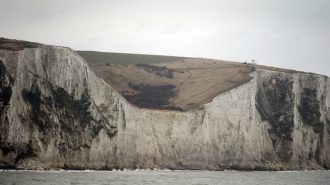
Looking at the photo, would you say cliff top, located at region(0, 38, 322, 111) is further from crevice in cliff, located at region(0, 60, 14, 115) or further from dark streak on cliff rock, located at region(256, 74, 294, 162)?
crevice in cliff, located at region(0, 60, 14, 115)

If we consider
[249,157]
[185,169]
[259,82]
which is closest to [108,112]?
[185,169]

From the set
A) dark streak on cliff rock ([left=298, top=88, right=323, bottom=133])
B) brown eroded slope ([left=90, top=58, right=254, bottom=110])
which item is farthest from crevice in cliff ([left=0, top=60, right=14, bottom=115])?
dark streak on cliff rock ([left=298, top=88, right=323, bottom=133])

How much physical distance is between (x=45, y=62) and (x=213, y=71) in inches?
1717

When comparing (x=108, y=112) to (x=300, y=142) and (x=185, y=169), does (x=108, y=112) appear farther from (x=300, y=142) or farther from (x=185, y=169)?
(x=300, y=142)

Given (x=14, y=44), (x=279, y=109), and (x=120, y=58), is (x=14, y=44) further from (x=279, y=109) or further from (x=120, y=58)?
(x=120, y=58)

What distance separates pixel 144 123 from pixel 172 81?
24974mm

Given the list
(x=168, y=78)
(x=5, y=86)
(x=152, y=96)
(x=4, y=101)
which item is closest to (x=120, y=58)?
(x=168, y=78)

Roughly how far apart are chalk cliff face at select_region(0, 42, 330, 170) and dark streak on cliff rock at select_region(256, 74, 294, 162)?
0.16 metres

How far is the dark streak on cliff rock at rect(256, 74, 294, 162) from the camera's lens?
9750cm

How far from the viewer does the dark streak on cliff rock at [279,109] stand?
97500mm

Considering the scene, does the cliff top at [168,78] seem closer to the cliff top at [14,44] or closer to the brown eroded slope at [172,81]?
the brown eroded slope at [172,81]

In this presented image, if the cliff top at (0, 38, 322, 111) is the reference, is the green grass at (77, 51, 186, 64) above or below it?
above

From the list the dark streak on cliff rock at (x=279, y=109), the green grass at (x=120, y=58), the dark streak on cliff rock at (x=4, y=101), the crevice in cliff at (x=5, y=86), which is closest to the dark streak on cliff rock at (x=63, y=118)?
the crevice in cliff at (x=5, y=86)

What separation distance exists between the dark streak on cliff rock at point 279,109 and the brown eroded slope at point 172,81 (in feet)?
13.0
